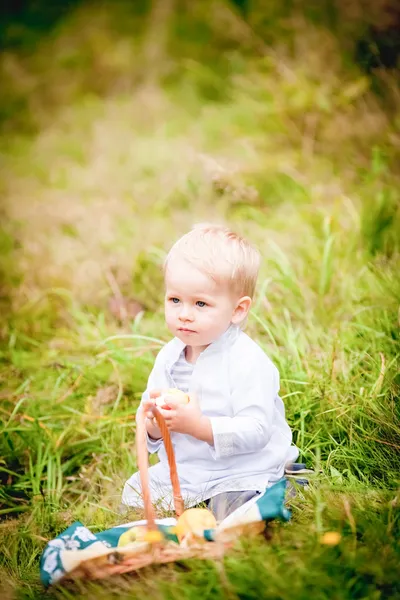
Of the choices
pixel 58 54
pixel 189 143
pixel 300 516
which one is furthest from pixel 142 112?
pixel 300 516

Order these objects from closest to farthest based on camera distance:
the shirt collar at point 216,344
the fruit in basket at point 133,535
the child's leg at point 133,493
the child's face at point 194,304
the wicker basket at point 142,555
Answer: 1. the wicker basket at point 142,555
2. the fruit in basket at point 133,535
3. the child's face at point 194,304
4. the shirt collar at point 216,344
5. the child's leg at point 133,493

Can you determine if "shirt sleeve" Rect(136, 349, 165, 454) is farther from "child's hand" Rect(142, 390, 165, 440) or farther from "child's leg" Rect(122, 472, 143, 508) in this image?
"child's leg" Rect(122, 472, 143, 508)

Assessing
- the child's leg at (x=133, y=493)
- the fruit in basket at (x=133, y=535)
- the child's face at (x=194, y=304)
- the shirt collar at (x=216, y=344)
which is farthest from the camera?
the child's leg at (x=133, y=493)

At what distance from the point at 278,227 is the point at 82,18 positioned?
512 centimetres

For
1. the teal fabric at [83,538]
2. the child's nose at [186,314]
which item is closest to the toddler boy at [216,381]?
the child's nose at [186,314]

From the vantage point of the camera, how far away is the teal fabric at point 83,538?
5.16 feet

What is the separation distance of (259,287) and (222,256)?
109cm

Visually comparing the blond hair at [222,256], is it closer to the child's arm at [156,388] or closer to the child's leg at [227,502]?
the child's arm at [156,388]

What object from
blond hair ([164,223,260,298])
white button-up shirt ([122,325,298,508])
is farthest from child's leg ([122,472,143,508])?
blond hair ([164,223,260,298])

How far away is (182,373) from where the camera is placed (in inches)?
75.9

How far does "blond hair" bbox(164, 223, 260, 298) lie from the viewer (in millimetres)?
1770

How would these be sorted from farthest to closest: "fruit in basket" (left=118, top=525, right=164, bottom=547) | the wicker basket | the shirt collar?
the shirt collar → "fruit in basket" (left=118, top=525, right=164, bottom=547) → the wicker basket

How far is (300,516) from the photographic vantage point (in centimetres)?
175

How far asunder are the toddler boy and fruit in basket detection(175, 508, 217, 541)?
94 millimetres
